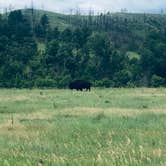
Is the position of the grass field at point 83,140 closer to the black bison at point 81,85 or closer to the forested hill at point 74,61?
the black bison at point 81,85

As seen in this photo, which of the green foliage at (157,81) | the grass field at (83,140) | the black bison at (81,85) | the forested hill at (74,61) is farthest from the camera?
the forested hill at (74,61)

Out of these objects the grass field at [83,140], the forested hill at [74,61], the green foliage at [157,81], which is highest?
the grass field at [83,140]

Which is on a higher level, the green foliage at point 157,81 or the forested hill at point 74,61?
the forested hill at point 74,61

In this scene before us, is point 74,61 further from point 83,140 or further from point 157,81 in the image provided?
point 83,140

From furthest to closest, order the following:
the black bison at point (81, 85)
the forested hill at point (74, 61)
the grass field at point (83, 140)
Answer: the forested hill at point (74, 61) → the black bison at point (81, 85) → the grass field at point (83, 140)

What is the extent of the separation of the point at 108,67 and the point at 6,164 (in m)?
87.0

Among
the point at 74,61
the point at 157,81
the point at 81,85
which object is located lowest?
the point at 157,81

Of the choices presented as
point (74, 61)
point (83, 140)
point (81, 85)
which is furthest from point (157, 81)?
point (83, 140)

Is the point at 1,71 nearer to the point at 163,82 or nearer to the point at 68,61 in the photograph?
the point at 68,61

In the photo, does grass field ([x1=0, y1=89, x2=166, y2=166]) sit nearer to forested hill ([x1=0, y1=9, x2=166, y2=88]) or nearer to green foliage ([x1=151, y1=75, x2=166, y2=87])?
green foliage ([x1=151, y1=75, x2=166, y2=87])

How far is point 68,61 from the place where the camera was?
3627 inches

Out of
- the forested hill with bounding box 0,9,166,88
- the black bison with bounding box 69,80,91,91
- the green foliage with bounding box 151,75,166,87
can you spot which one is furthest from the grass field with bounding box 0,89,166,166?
the forested hill with bounding box 0,9,166,88

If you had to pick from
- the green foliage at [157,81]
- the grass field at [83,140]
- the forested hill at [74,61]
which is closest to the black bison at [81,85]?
Answer: the forested hill at [74,61]

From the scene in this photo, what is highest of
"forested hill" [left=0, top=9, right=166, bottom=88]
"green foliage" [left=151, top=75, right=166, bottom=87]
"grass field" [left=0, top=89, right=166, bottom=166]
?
"grass field" [left=0, top=89, right=166, bottom=166]
